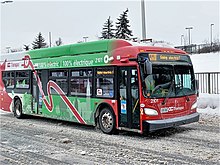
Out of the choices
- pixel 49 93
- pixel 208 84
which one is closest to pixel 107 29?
pixel 208 84

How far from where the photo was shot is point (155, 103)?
951 centimetres

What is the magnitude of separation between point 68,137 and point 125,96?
2143 millimetres

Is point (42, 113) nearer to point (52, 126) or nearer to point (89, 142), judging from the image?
point (52, 126)

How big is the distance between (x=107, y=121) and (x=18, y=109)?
6.29m

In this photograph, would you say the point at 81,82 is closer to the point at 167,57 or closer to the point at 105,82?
the point at 105,82

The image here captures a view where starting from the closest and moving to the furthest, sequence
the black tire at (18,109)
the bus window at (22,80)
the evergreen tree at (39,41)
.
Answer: the bus window at (22,80), the black tire at (18,109), the evergreen tree at (39,41)

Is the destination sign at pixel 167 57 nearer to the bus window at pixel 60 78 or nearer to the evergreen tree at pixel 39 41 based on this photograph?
the bus window at pixel 60 78

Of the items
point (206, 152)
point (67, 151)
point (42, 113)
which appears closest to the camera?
point (206, 152)

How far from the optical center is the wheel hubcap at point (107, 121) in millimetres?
10555

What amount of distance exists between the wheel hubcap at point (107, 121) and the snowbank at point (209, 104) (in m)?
6.12

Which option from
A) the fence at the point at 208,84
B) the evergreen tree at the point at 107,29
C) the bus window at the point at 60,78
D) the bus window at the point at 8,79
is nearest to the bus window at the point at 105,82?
the bus window at the point at 60,78

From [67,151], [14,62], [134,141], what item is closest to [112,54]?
[134,141]

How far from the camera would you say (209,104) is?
52.4 feet

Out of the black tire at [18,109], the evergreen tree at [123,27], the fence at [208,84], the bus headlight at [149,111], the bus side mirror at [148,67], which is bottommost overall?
the black tire at [18,109]
